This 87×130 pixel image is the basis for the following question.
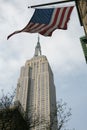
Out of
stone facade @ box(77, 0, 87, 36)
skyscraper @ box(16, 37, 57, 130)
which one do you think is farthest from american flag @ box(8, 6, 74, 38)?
skyscraper @ box(16, 37, 57, 130)

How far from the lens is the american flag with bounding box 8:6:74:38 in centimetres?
1530

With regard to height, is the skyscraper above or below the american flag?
above

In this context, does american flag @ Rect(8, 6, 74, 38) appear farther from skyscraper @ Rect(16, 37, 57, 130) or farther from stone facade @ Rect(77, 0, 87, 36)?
skyscraper @ Rect(16, 37, 57, 130)

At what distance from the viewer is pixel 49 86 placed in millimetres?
183750

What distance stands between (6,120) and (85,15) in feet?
63.8

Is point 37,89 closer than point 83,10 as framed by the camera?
No

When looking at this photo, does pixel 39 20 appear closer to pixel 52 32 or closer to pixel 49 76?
pixel 52 32

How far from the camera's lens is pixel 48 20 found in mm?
15578

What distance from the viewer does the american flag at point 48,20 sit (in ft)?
50.2

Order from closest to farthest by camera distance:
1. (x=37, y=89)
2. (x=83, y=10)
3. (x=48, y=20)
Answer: (x=83, y=10) < (x=48, y=20) < (x=37, y=89)

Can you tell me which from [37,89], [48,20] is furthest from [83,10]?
[37,89]

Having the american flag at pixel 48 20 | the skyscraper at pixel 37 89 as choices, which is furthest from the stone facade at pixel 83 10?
the skyscraper at pixel 37 89

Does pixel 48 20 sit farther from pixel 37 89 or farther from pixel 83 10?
pixel 37 89

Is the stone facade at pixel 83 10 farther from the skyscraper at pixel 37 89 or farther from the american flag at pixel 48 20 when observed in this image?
the skyscraper at pixel 37 89
